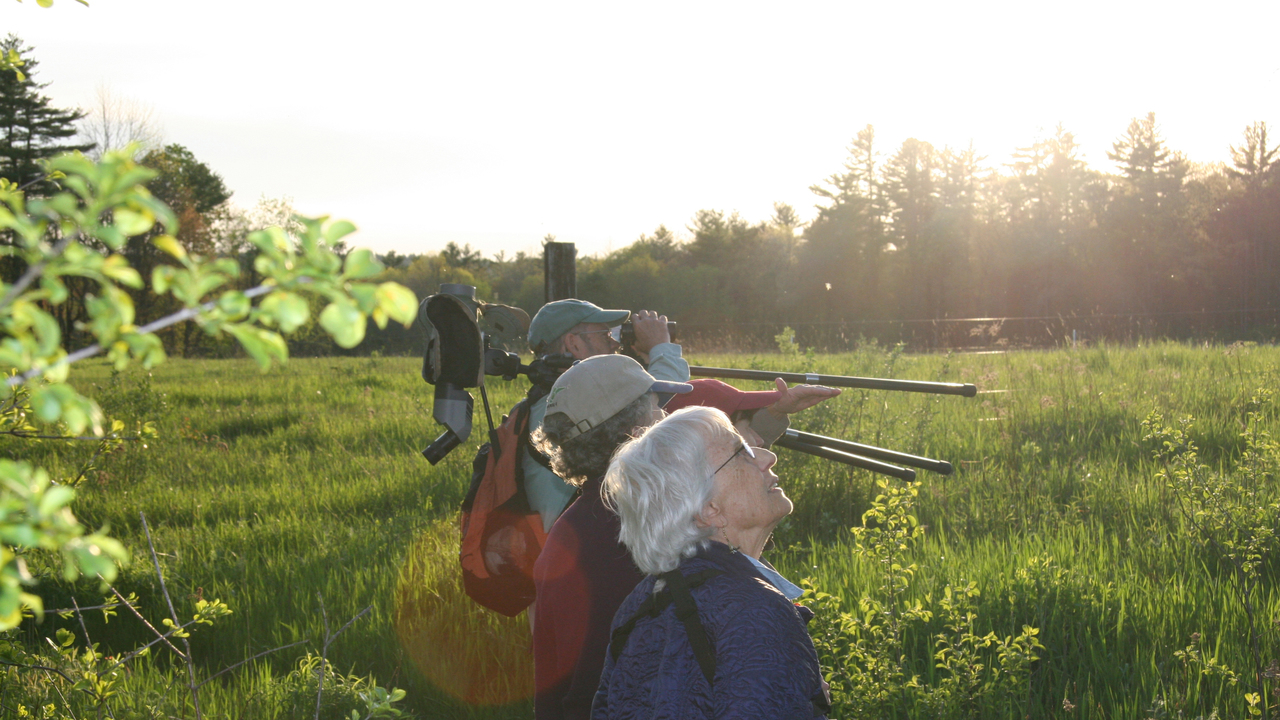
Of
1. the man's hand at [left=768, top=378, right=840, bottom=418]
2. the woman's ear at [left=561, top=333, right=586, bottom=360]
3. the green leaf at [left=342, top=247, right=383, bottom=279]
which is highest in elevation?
the green leaf at [left=342, top=247, right=383, bottom=279]

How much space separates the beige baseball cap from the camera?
108 inches

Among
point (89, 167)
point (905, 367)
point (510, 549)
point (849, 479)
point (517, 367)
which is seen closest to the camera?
point (89, 167)

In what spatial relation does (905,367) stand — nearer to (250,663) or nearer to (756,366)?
(756,366)

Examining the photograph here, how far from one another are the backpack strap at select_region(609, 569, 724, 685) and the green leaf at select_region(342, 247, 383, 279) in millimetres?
1367

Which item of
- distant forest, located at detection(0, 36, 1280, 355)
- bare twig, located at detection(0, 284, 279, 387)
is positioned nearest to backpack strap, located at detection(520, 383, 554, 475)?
bare twig, located at detection(0, 284, 279, 387)

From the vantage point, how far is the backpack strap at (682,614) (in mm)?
1828

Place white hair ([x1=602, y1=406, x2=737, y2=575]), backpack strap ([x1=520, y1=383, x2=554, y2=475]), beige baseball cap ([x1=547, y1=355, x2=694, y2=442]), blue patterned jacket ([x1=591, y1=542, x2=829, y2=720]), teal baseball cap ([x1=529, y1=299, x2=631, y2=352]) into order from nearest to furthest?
blue patterned jacket ([x1=591, y1=542, x2=829, y2=720]) → white hair ([x1=602, y1=406, x2=737, y2=575]) → beige baseball cap ([x1=547, y1=355, x2=694, y2=442]) → backpack strap ([x1=520, y1=383, x2=554, y2=475]) → teal baseball cap ([x1=529, y1=299, x2=631, y2=352])

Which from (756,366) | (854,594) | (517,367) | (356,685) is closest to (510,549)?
(517,367)

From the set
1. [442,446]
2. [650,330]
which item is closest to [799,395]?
[650,330]

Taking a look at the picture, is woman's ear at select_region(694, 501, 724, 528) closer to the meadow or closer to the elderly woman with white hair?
the elderly woman with white hair

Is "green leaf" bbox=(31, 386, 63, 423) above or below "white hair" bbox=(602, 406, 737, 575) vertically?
above

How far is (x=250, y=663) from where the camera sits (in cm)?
429

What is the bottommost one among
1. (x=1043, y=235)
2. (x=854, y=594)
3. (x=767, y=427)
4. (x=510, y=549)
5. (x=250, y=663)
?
(x=250, y=663)

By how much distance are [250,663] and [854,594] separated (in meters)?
3.18
